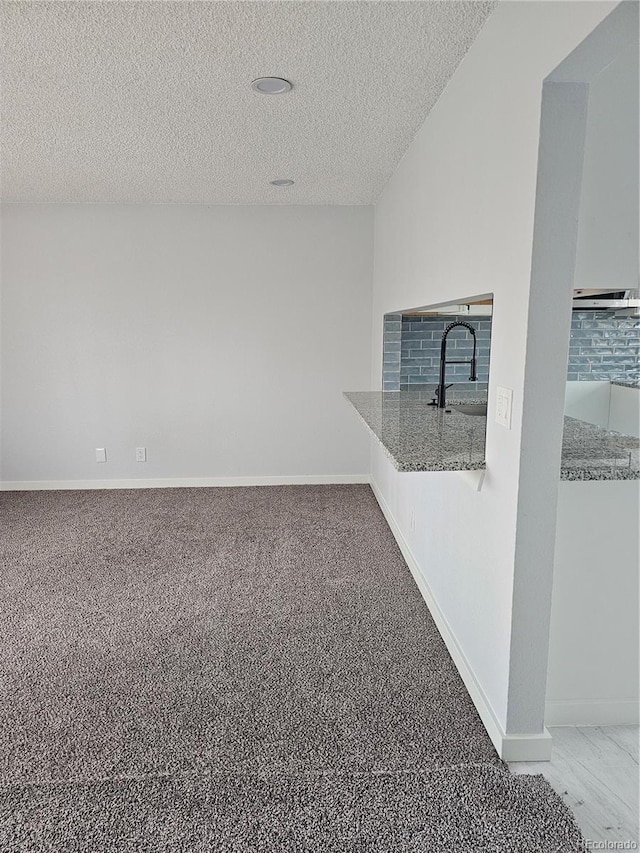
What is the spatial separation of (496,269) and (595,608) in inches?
48.7

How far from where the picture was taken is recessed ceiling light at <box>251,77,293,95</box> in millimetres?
2373

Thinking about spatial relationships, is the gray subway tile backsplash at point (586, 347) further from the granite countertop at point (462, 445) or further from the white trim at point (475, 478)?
the white trim at point (475, 478)

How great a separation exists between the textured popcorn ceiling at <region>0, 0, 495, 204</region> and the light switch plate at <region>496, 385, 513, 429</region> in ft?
4.14

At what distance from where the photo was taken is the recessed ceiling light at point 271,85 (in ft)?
7.79

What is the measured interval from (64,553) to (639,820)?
10.9ft

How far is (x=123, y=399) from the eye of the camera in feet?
16.6

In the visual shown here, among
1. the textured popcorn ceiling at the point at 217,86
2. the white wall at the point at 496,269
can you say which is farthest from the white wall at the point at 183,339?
the white wall at the point at 496,269

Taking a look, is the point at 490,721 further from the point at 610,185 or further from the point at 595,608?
the point at 610,185

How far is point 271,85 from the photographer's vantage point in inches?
95.3

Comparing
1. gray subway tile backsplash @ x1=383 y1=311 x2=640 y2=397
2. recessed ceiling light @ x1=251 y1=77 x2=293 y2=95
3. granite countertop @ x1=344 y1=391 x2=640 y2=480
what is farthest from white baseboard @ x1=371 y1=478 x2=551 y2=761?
recessed ceiling light @ x1=251 y1=77 x2=293 y2=95

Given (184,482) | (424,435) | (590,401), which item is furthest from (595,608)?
(184,482)

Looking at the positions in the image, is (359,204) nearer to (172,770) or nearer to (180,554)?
(180,554)

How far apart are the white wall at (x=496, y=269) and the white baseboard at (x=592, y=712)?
21 cm

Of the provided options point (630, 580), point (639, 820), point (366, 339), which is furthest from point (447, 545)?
point (366, 339)
